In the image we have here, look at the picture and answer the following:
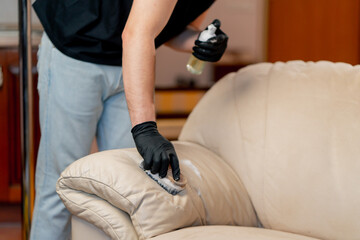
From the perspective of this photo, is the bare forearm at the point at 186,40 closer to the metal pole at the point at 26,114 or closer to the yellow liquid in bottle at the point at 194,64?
the yellow liquid in bottle at the point at 194,64

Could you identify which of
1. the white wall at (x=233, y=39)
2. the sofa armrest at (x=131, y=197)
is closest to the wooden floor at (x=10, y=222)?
the sofa armrest at (x=131, y=197)

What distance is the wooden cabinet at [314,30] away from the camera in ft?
12.6

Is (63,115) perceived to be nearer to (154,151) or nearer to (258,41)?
(154,151)

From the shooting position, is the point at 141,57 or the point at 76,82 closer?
the point at 141,57

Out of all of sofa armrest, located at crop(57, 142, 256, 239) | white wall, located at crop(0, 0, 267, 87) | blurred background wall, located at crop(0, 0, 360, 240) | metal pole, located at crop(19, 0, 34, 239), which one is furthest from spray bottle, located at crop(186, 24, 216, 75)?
white wall, located at crop(0, 0, 267, 87)

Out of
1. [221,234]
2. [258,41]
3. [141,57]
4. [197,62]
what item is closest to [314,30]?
[258,41]

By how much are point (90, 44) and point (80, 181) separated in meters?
0.43

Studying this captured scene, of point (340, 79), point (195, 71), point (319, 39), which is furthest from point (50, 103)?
point (319, 39)

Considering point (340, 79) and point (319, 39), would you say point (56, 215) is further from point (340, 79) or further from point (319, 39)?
point (319, 39)

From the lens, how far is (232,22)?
14.7 ft

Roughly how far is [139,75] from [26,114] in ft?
1.55

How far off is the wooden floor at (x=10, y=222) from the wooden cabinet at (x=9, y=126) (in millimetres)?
93

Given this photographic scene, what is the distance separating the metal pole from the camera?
1.46 m

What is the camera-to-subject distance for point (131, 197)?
3.66 feet
